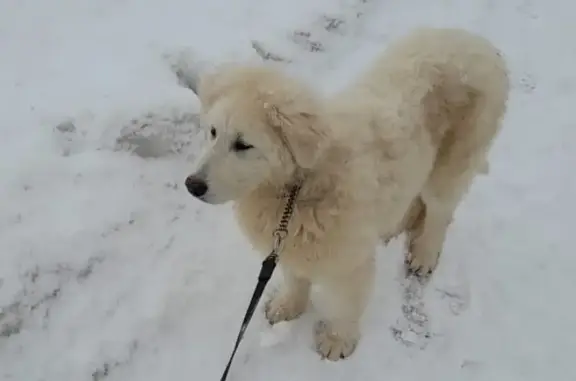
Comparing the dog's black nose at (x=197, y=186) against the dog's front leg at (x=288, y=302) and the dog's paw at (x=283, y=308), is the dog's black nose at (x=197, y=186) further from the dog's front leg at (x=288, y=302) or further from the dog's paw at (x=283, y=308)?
the dog's paw at (x=283, y=308)

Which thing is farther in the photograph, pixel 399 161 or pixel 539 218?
pixel 539 218

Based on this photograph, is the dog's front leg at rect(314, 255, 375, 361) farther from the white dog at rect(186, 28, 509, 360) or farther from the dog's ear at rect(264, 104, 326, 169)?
the dog's ear at rect(264, 104, 326, 169)

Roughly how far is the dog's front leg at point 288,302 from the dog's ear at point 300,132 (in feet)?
3.51

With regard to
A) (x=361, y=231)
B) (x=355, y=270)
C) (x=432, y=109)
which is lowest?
(x=355, y=270)

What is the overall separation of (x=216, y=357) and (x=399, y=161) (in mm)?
1405

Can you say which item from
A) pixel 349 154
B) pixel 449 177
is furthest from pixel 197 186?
pixel 449 177

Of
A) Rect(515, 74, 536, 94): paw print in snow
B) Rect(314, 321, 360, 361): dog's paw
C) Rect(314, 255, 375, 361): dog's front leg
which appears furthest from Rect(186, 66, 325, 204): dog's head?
Rect(515, 74, 536, 94): paw print in snow

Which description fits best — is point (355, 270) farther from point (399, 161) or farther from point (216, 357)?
point (216, 357)

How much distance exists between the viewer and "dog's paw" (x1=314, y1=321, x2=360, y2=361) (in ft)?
11.1


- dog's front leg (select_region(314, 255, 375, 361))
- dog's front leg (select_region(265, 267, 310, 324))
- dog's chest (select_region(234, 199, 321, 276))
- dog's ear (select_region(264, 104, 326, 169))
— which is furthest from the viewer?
dog's front leg (select_region(265, 267, 310, 324))

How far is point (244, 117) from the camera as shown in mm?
2533

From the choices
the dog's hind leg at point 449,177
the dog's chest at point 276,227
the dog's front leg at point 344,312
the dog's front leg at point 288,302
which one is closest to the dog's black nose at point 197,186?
the dog's chest at point 276,227

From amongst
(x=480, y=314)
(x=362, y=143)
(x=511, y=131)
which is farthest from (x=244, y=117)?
(x=511, y=131)

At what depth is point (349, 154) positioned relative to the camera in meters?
2.77
